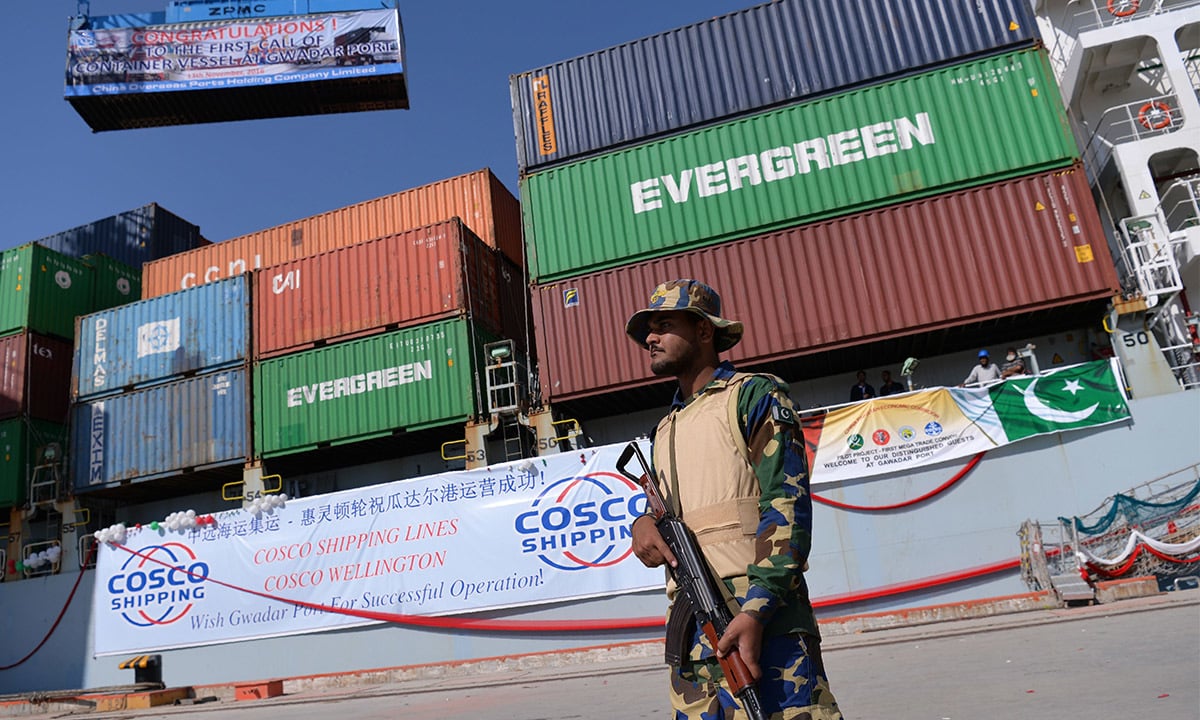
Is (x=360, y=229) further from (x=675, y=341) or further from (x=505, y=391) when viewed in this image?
(x=675, y=341)

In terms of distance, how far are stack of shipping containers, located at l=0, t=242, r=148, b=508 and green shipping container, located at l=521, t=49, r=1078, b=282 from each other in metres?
13.5

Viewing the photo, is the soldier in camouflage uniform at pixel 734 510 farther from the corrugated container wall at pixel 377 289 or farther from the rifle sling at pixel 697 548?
the corrugated container wall at pixel 377 289

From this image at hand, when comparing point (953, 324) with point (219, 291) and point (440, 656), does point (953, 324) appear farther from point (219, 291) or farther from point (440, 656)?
point (219, 291)

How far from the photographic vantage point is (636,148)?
15.1 metres

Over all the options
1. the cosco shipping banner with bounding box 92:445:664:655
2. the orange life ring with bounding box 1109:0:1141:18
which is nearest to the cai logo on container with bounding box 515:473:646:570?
the cosco shipping banner with bounding box 92:445:664:655

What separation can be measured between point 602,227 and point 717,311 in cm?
1269

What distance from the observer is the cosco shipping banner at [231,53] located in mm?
25656

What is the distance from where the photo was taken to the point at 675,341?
2.45 metres

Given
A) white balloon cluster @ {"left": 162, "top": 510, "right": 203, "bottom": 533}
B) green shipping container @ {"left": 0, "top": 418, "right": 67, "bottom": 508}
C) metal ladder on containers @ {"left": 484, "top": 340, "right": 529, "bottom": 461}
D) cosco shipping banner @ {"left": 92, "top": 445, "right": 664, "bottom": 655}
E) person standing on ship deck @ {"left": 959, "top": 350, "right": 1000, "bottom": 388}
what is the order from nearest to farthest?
1. cosco shipping banner @ {"left": 92, "top": 445, "right": 664, "bottom": 655}
2. person standing on ship deck @ {"left": 959, "top": 350, "right": 1000, "bottom": 388}
3. white balloon cluster @ {"left": 162, "top": 510, "right": 203, "bottom": 533}
4. metal ladder on containers @ {"left": 484, "top": 340, "right": 529, "bottom": 461}
5. green shipping container @ {"left": 0, "top": 418, "right": 67, "bottom": 508}

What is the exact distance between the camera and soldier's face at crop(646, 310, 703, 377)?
8.05ft

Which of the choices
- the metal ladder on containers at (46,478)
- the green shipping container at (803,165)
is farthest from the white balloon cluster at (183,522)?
the green shipping container at (803,165)

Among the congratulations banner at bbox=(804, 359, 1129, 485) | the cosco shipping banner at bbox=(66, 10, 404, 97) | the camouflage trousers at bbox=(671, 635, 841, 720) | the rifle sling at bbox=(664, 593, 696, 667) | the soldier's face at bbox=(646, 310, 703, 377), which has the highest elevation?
the cosco shipping banner at bbox=(66, 10, 404, 97)

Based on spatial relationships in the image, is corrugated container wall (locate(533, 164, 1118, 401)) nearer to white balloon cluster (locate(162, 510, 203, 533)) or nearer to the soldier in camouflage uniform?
white balloon cluster (locate(162, 510, 203, 533))

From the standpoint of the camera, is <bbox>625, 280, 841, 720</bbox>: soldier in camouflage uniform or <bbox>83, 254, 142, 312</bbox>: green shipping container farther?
<bbox>83, 254, 142, 312</bbox>: green shipping container
